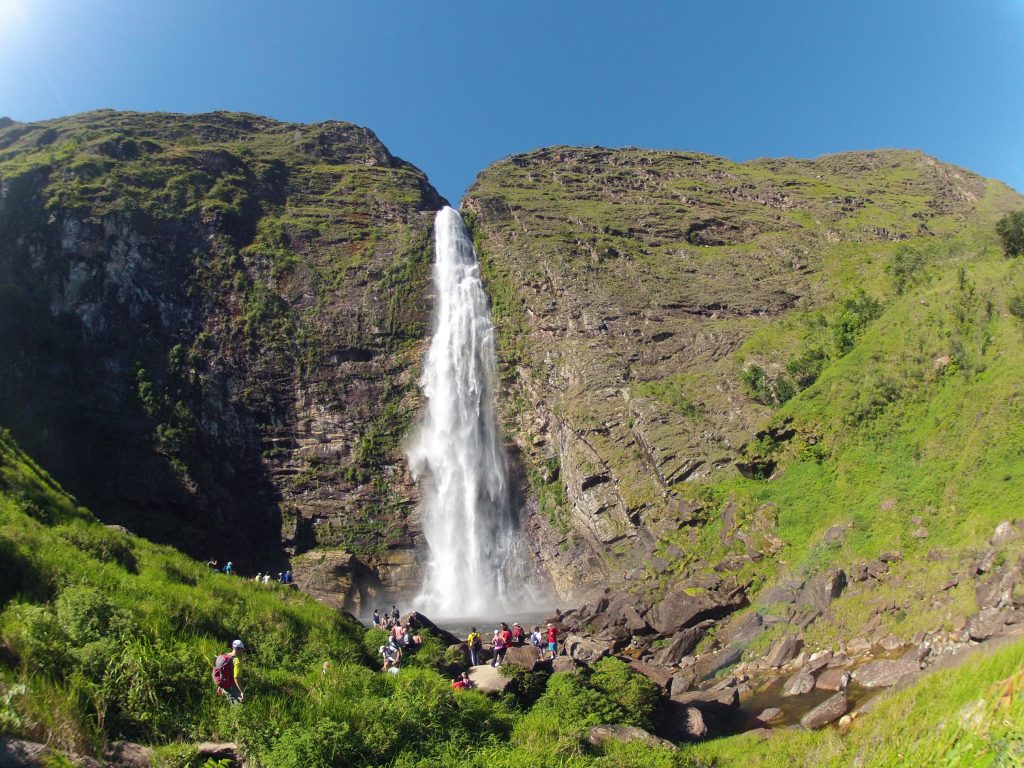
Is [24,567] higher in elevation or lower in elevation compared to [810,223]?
lower

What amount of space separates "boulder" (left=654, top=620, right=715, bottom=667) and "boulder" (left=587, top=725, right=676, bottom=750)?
9.16m

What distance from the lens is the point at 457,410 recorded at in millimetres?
38969

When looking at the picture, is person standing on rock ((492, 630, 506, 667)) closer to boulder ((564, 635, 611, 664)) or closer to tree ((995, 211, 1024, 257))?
boulder ((564, 635, 611, 664))

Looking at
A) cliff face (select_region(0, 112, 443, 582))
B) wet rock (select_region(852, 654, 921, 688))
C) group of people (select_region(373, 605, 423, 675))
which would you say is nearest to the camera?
group of people (select_region(373, 605, 423, 675))

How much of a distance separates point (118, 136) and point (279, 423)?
2854 centimetres

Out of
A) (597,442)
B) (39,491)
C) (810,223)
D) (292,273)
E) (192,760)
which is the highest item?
(810,223)

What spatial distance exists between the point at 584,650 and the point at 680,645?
3762 millimetres

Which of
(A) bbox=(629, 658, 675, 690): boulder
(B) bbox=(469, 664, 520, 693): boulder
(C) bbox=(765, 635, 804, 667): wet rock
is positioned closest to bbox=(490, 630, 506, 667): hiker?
(B) bbox=(469, 664, 520, 693): boulder

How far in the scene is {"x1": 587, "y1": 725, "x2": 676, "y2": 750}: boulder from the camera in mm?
10031

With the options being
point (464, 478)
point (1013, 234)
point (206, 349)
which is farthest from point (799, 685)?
point (206, 349)

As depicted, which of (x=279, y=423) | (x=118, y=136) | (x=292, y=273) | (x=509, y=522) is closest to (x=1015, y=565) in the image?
(x=509, y=522)

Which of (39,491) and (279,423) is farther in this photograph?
(279,423)

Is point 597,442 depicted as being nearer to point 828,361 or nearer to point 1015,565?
point 828,361

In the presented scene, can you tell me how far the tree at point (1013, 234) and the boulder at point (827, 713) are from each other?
80.0ft
